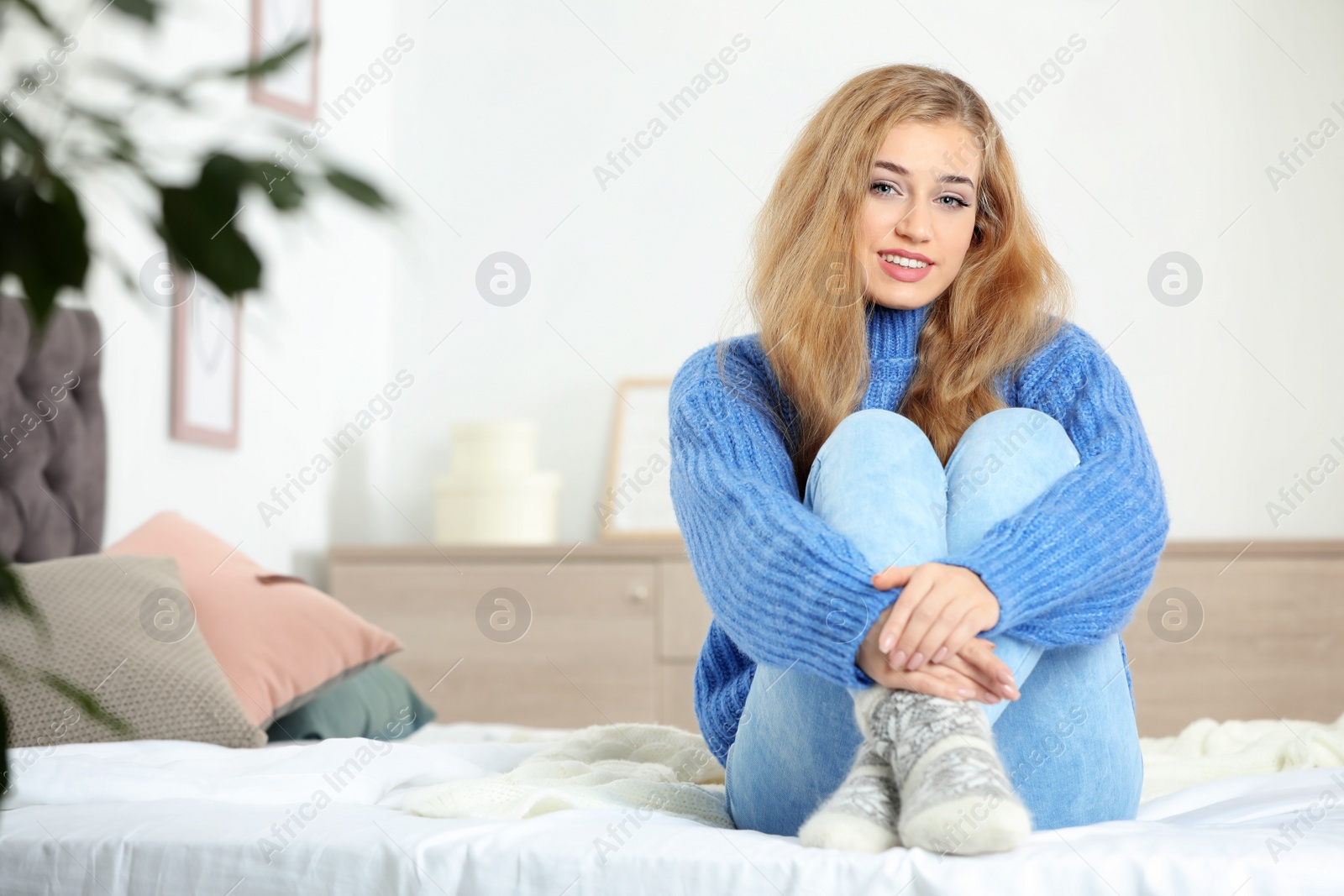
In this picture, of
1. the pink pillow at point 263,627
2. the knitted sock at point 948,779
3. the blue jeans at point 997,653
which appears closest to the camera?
the knitted sock at point 948,779

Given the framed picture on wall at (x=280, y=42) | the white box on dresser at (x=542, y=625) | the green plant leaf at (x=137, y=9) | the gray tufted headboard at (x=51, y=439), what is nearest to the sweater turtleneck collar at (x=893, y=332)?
the green plant leaf at (x=137, y=9)

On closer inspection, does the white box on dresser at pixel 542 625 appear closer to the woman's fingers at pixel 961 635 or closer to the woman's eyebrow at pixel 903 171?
the woman's eyebrow at pixel 903 171

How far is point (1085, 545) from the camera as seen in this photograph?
41.5 inches

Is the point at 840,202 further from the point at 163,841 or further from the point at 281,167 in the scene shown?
the point at 281,167

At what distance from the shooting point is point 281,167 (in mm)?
368

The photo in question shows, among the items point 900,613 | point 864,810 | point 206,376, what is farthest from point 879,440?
point 206,376

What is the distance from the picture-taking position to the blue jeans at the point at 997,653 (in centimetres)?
105

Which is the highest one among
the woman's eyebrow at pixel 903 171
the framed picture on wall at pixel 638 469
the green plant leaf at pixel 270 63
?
the woman's eyebrow at pixel 903 171

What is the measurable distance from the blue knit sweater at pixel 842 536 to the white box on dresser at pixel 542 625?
157cm

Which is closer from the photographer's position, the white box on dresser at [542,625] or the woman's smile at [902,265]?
the woman's smile at [902,265]

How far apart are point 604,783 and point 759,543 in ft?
1.27

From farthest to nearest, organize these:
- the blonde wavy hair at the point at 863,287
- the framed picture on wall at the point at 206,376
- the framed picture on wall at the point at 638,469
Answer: the framed picture on wall at the point at 638,469
the framed picture on wall at the point at 206,376
the blonde wavy hair at the point at 863,287

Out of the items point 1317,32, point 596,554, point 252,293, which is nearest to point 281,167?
A: point 252,293

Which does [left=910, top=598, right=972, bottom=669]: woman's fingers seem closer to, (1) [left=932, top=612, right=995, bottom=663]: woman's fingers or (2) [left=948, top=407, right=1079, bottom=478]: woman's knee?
(1) [left=932, top=612, right=995, bottom=663]: woman's fingers
